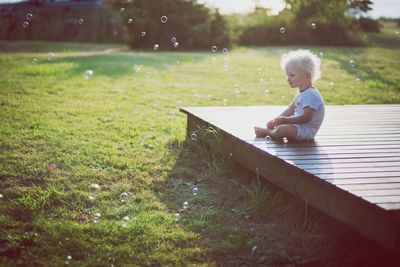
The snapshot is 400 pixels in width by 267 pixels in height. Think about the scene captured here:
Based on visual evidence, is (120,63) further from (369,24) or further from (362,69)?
(369,24)

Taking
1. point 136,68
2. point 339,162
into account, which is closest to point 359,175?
point 339,162

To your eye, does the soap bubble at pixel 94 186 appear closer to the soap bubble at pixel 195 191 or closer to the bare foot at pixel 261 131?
the soap bubble at pixel 195 191

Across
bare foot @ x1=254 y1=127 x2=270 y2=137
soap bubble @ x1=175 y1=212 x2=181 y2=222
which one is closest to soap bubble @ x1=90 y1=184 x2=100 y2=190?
soap bubble @ x1=175 y1=212 x2=181 y2=222

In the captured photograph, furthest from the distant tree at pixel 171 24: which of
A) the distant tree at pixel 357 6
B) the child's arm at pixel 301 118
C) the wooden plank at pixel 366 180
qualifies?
the wooden plank at pixel 366 180

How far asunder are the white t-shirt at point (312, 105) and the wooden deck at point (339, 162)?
0.45ft

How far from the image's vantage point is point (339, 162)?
11.4 ft

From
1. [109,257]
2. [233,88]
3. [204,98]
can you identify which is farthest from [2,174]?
[233,88]

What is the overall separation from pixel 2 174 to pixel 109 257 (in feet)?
5.58

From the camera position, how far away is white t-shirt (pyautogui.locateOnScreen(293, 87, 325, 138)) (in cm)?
403

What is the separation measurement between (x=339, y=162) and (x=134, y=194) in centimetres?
169

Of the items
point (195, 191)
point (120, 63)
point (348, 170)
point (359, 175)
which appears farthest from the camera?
point (120, 63)

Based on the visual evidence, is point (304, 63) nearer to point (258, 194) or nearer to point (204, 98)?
point (258, 194)

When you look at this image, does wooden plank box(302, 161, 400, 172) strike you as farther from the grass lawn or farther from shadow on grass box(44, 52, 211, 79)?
shadow on grass box(44, 52, 211, 79)

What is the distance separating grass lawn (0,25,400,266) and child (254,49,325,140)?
1.73 feet
